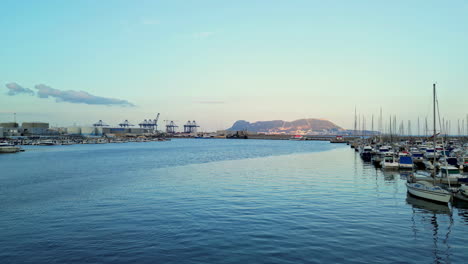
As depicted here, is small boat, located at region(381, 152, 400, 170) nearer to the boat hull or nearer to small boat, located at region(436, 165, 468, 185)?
small boat, located at region(436, 165, 468, 185)

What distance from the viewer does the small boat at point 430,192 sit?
933 inches

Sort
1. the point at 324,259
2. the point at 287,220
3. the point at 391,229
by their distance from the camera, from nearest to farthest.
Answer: the point at 324,259, the point at 391,229, the point at 287,220

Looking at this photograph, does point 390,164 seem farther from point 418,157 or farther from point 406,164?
point 418,157

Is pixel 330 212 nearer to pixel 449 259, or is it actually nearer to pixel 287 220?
pixel 287 220

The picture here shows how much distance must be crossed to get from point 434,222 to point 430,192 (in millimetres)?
5618

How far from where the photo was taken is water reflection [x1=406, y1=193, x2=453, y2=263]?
14.7m

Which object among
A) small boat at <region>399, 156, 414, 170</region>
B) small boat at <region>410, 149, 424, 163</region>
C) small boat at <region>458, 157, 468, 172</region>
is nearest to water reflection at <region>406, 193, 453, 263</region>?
Answer: small boat at <region>458, 157, 468, 172</region>

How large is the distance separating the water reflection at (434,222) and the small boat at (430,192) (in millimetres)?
374

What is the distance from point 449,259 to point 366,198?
12.7 m

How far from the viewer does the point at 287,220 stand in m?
19.6

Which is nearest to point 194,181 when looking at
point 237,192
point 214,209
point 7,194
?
point 237,192

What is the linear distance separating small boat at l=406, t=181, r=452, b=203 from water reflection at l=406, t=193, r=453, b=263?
1.23ft

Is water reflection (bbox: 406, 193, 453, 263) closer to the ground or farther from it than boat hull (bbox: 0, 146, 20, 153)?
closer to the ground

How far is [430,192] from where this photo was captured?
80.5ft
